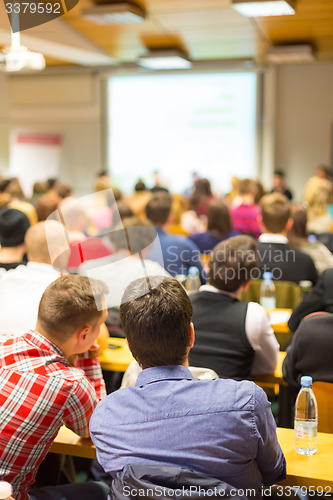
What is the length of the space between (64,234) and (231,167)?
9.46m

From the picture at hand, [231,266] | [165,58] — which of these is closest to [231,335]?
[231,266]

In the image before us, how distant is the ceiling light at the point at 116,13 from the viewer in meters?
6.33

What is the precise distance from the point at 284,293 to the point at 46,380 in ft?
7.88

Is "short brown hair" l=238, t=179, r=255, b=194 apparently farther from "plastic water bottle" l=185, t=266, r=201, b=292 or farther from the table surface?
the table surface

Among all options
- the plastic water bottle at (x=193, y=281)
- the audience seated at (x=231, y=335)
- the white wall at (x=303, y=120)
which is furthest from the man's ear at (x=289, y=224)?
the white wall at (x=303, y=120)

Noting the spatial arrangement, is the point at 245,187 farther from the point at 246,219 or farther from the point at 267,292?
the point at 267,292

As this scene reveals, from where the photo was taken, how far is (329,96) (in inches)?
414

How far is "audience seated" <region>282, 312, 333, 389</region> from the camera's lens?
7.20 feet

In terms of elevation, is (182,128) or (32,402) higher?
(182,128)

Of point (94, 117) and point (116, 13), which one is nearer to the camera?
point (116, 13)

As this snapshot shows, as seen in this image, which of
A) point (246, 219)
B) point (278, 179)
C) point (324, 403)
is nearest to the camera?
point (324, 403)

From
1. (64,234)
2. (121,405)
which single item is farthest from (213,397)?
(64,234)

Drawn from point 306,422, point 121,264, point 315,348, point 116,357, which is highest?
point 121,264

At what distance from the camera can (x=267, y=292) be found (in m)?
3.69
